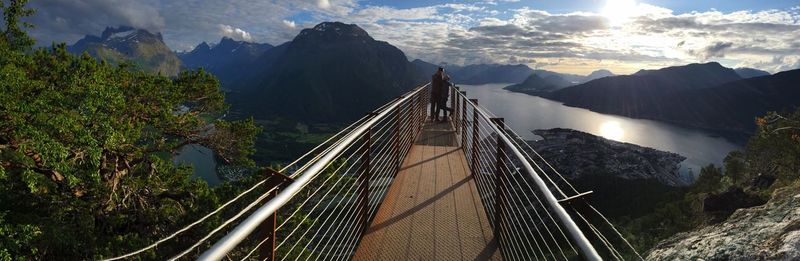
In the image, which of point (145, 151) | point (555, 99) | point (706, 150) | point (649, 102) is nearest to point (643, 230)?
point (145, 151)

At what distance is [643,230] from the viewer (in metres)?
30.1

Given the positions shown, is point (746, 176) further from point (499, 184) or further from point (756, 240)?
point (499, 184)

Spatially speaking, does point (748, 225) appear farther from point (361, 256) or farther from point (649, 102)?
point (649, 102)

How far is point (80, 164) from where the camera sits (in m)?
9.77

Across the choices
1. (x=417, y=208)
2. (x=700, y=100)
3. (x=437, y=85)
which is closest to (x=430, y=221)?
(x=417, y=208)

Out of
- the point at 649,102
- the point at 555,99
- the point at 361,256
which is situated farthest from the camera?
the point at 555,99

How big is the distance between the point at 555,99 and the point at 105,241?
199 m

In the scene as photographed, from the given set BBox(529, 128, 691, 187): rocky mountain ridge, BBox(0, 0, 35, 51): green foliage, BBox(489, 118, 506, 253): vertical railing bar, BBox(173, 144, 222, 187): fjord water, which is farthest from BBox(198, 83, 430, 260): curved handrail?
BBox(173, 144, 222, 187): fjord water

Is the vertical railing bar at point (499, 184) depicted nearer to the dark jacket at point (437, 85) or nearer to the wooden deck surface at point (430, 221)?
the wooden deck surface at point (430, 221)

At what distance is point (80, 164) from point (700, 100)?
16626cm

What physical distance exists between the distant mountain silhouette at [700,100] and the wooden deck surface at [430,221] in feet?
464

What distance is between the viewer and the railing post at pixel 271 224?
1.84 m

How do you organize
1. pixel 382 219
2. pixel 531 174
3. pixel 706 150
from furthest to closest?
pixel 706 150
pixel 382 219
pixel 531 174

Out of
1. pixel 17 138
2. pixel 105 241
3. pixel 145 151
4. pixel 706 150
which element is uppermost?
pixel 17 138
